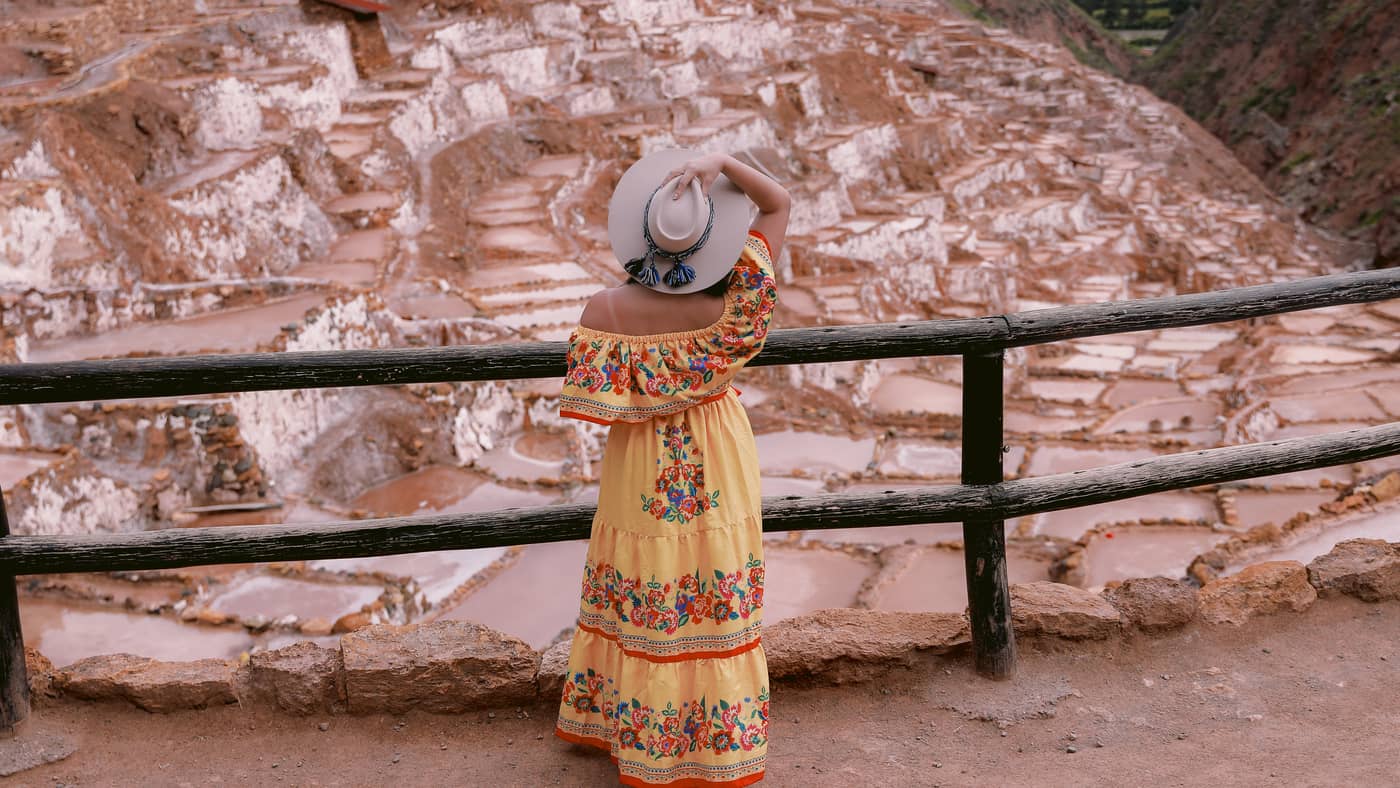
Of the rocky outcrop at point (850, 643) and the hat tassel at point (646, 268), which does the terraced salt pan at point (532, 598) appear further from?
the hat tassel at point (646, 268)

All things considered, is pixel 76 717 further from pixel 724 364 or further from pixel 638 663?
pixel 724 364

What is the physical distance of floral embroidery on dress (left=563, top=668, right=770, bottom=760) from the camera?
2666mm

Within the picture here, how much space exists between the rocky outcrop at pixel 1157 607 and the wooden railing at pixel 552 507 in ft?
1.16

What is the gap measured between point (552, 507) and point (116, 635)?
6311mm

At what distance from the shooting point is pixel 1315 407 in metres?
16.3

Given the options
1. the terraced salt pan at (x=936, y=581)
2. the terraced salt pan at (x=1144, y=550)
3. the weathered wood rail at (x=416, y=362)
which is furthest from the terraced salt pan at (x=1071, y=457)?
the weathered wood rail at (x=416, y=362)

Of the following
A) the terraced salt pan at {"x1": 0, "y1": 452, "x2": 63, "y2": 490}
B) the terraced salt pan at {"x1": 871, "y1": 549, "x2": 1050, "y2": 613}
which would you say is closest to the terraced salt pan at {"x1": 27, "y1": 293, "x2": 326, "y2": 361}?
the terraced salt pan at {"x1": 0, "y1": 452, "x2": 63, "y2": 490}

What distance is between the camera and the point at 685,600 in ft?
8.75

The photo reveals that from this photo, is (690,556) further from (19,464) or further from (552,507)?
(19,464)

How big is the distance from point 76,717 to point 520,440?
9608mm

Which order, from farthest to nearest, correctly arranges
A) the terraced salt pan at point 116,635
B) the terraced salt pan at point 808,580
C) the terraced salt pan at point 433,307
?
1. the terraced salt pan at point 433,307
2. the terraced salt pan at point 808,580
3. the terraced salt pan at point 116,635

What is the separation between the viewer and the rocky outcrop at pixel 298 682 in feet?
10.6

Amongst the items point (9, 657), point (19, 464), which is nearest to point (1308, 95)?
point (19, 464)

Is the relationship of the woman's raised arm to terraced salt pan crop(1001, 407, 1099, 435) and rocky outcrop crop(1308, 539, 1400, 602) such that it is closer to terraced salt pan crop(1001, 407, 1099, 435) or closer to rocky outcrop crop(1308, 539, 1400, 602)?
rocky outcrop crop(1308, 539, 1400, 602)
